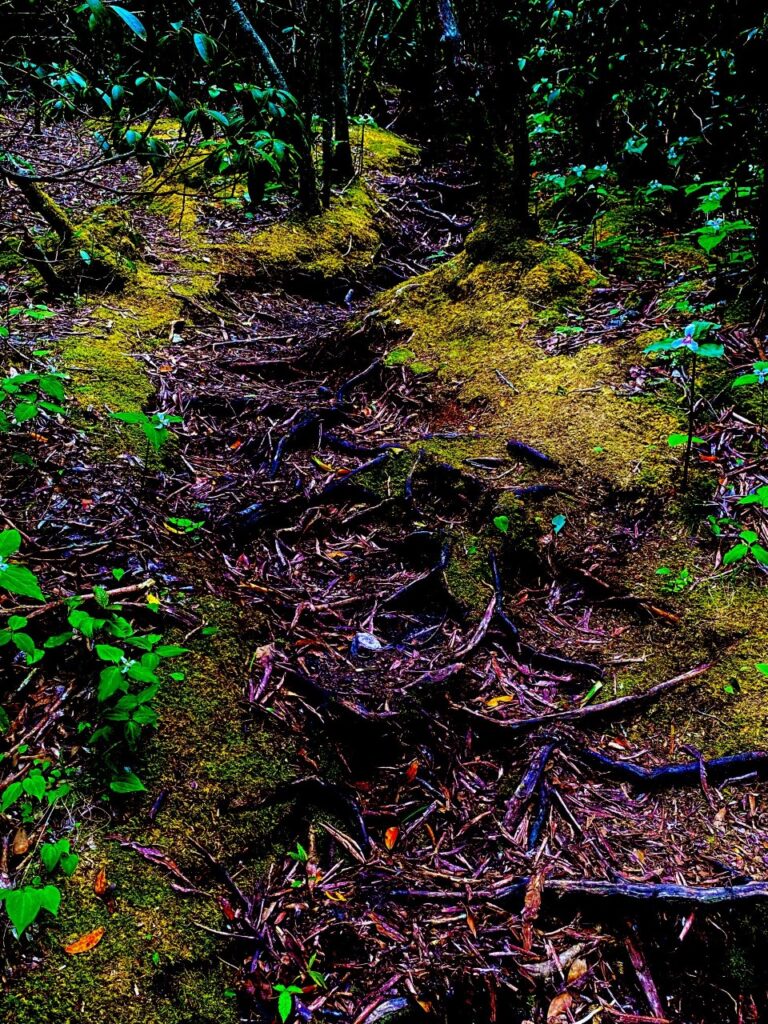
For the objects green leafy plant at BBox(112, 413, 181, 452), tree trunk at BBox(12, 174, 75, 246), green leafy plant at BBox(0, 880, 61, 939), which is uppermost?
tree trunk at BBox(12, 174, 75, 246)

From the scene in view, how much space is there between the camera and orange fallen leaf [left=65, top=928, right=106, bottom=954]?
70.6 inches

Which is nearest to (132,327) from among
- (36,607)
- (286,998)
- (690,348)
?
(36,607)

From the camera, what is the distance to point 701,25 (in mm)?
5289

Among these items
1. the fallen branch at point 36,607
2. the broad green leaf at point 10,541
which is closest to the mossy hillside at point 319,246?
the fallen branch at point 36,607

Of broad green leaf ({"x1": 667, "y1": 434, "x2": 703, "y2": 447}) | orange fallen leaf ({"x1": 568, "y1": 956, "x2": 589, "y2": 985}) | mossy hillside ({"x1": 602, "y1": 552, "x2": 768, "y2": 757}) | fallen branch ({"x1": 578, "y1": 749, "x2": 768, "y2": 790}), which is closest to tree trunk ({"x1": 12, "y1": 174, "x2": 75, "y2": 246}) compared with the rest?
broad green leaf ({"x1": 667, "y1": 434, "x2": 703, "y2": 447})

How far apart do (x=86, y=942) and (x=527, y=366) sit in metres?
3.89

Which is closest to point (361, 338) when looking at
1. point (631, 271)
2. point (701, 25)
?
point (631, 271)

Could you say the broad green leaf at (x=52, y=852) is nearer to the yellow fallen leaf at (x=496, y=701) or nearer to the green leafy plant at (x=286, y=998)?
the green leafy plant at (x=286, y=998)

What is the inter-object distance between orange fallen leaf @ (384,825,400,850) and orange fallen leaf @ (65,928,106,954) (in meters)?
0.97

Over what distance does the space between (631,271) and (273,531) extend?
348 cm

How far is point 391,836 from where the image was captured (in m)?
2.36

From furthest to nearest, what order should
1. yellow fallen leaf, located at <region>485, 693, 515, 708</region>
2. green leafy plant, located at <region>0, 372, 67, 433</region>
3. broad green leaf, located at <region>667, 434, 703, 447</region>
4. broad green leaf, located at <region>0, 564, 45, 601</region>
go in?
broad green leaf, located at <region>667, 434, 703, 447</region>
green leafy plant, located at <region>0, 372, 67, 433</region>
yellow fallen leaf, located at <region>485, 693, 515, 708</region>
broad green leaf, located at <region>0, 564, 45, 601</region>

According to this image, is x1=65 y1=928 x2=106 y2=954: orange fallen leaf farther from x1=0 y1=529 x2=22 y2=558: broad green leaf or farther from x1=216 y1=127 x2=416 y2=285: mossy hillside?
x1=216 y1=127 x2=416 y2=285: mossy hillside

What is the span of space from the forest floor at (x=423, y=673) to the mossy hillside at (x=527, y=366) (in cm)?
3
